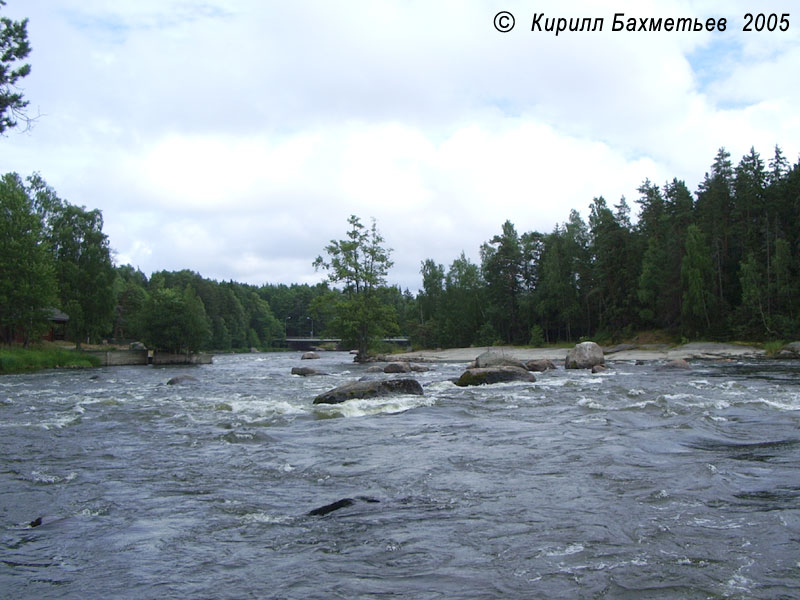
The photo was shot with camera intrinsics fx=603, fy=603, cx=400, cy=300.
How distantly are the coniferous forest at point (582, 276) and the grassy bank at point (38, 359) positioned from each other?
250 centimetres

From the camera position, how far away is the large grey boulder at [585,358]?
3600 cm

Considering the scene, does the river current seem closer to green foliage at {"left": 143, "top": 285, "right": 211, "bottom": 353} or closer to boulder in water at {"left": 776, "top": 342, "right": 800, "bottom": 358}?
boulder in water at {"left": 776, "top": 342, "right": 800, "bottom": 358}

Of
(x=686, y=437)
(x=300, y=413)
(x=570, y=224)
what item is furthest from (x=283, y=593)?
(x=570, y=224)

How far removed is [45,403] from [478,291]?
70832mm

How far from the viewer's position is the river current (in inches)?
200

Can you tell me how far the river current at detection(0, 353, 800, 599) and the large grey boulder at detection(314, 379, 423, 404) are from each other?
322cm

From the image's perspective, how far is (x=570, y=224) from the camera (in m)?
78.7

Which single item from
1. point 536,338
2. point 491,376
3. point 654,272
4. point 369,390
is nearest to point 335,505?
point 369,390

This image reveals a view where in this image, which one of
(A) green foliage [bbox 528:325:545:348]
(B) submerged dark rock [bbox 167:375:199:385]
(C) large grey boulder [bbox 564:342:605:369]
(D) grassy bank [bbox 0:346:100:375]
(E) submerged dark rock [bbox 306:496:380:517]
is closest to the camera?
(E) submerged dark rock [bbox 306:496:380:517]

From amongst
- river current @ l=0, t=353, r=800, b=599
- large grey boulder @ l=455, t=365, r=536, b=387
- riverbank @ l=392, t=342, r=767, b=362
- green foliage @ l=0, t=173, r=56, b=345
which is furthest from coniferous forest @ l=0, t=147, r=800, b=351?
river current @ l=0, t=353, r=800, b=599

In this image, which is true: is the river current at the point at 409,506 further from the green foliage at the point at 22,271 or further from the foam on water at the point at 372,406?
the green foliage at the point at 22,271

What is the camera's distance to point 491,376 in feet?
78.5

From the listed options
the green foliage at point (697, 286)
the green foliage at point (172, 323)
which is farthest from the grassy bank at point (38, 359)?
the green foliage at point (697, 286)

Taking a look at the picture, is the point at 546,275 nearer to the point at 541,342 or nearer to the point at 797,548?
the point at 541,342
